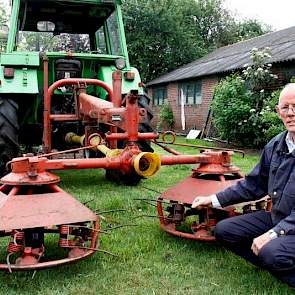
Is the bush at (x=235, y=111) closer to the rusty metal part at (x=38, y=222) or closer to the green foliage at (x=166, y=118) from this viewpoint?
the green foliage at (x=166, y=118)

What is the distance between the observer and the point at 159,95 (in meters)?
23.2

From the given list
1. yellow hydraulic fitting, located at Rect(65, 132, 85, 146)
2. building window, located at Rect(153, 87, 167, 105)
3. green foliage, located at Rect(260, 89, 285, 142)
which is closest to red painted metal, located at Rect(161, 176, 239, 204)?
yellow hydraulic fitting, located at Rect(65, 132, 85, 146)

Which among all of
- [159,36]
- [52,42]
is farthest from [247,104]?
[159,36]

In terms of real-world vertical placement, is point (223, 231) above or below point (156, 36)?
below

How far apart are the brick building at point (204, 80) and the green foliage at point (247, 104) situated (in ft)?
2.30

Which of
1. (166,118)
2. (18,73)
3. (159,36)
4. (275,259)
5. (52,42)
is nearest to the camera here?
(275,259)

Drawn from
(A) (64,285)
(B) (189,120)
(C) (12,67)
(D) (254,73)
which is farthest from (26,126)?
(B) (189,120)

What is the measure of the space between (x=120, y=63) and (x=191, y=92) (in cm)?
1384

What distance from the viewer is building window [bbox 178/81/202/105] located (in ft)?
62.6

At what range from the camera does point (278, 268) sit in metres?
2.69

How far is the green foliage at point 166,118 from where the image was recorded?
69.1 feet

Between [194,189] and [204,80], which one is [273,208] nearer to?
[194,189]

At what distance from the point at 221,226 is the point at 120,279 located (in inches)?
27.0

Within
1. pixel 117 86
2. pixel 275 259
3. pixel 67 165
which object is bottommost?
pixel 275 259
